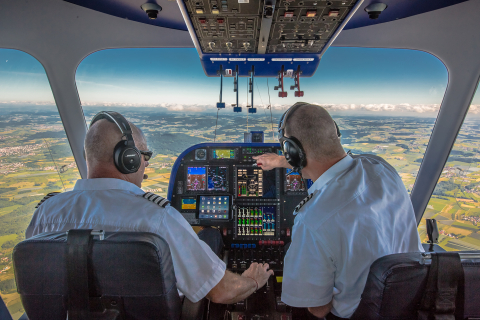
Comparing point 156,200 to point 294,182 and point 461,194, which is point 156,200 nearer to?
point 294,182

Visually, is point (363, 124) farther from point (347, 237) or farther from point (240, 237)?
point (347, 237)

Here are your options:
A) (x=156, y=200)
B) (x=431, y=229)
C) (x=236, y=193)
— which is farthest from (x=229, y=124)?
(x=431, y=229)

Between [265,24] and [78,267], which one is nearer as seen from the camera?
[78,267]

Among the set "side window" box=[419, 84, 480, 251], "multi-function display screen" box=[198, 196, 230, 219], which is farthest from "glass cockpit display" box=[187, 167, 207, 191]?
"side window" box=[419, 84, 480, 251]

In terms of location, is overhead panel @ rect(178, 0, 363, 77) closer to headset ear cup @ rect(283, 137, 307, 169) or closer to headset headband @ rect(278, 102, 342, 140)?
headset headband @ rect(278, 102, 342, 140)

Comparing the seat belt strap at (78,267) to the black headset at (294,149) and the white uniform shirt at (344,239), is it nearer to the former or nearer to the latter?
the white uniform shirt at (344,239)

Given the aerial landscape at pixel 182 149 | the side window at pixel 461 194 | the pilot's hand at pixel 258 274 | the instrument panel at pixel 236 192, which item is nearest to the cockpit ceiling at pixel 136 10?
the aerial landscape at pixel 182 149
